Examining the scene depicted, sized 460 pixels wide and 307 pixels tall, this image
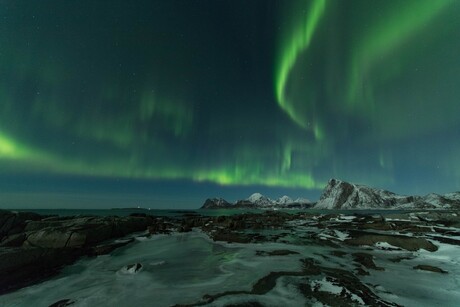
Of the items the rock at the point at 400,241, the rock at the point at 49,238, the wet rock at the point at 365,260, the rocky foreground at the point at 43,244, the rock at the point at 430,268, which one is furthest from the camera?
the rock at the point at 49,238

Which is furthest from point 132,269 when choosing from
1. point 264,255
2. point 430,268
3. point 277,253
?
point 430,268

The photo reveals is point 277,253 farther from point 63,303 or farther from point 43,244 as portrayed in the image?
point 43,244

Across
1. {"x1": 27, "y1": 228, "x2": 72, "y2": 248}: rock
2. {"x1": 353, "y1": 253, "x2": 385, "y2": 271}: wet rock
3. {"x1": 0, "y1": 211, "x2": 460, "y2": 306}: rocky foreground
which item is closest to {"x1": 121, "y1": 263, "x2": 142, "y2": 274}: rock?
{"x1": 0, "y1": 211, "x2": 460, "y2": 306}: rocky foreground

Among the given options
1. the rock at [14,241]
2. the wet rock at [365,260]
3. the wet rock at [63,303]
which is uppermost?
the rock at [14,241]

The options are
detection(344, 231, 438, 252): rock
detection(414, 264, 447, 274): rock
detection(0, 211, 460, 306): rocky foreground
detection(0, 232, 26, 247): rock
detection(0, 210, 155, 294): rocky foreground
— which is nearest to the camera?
detection(0, 211, 460, 306): rocky foreground

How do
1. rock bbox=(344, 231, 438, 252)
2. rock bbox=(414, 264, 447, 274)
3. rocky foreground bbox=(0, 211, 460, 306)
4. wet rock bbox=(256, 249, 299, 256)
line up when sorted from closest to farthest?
rocky foreground bbox=(0, 211, 460, 306), rock bbox=(414, 264, 447, 274), wet rock bbox=(256, 249, 299, 256), rock bbox=(344, 231, 438, 252)

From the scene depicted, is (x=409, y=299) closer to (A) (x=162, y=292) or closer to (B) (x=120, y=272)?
(A) (x=162, y=292)

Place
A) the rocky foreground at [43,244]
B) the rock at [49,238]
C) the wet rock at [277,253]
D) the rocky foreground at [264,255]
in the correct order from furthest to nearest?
the rock at [49,238], the wet rock at [277,253], the rocky foreground at [43,244], the rocky foreground at [264,255]

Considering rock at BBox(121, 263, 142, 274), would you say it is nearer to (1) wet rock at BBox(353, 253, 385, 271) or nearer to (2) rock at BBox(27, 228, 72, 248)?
(2) rock at BBox(27, 228, 72, 248)

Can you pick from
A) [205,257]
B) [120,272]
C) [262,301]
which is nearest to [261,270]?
[262,301]

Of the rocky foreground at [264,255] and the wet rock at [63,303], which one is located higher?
the rocky foreground at [264,255]

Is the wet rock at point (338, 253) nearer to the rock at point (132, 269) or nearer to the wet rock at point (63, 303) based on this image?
the rock at point (132, 269)

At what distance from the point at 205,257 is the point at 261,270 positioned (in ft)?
25.8

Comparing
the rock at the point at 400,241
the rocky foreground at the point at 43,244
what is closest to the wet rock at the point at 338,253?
the rock at the point at 400,241
